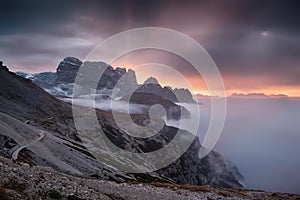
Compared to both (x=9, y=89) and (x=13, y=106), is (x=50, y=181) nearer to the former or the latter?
(x=13, y=106)

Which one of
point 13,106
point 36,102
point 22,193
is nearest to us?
→ point 22,193

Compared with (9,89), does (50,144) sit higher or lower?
lower

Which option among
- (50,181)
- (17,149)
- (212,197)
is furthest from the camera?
(17,149)

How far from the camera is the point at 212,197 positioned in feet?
174

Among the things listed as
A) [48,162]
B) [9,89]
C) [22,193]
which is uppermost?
[9,89]

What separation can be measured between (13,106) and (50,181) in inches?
5214

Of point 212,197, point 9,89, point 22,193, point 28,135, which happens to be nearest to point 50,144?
point 28,135

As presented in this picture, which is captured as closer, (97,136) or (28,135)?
(28,135)

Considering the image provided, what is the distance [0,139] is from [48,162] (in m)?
12.7

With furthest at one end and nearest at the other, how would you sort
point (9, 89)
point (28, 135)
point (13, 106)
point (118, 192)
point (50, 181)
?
point (9, 89) → point (13, 106) → point (28, 135) → point (118, 192) → point (50, 181)

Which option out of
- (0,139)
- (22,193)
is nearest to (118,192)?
(22,193)

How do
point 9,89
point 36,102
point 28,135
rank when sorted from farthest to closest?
point 36,102 < point 9,89 < point 28,135

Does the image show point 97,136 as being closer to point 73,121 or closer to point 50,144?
Answer: point 73,121

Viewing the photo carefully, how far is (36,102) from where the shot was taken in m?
198
